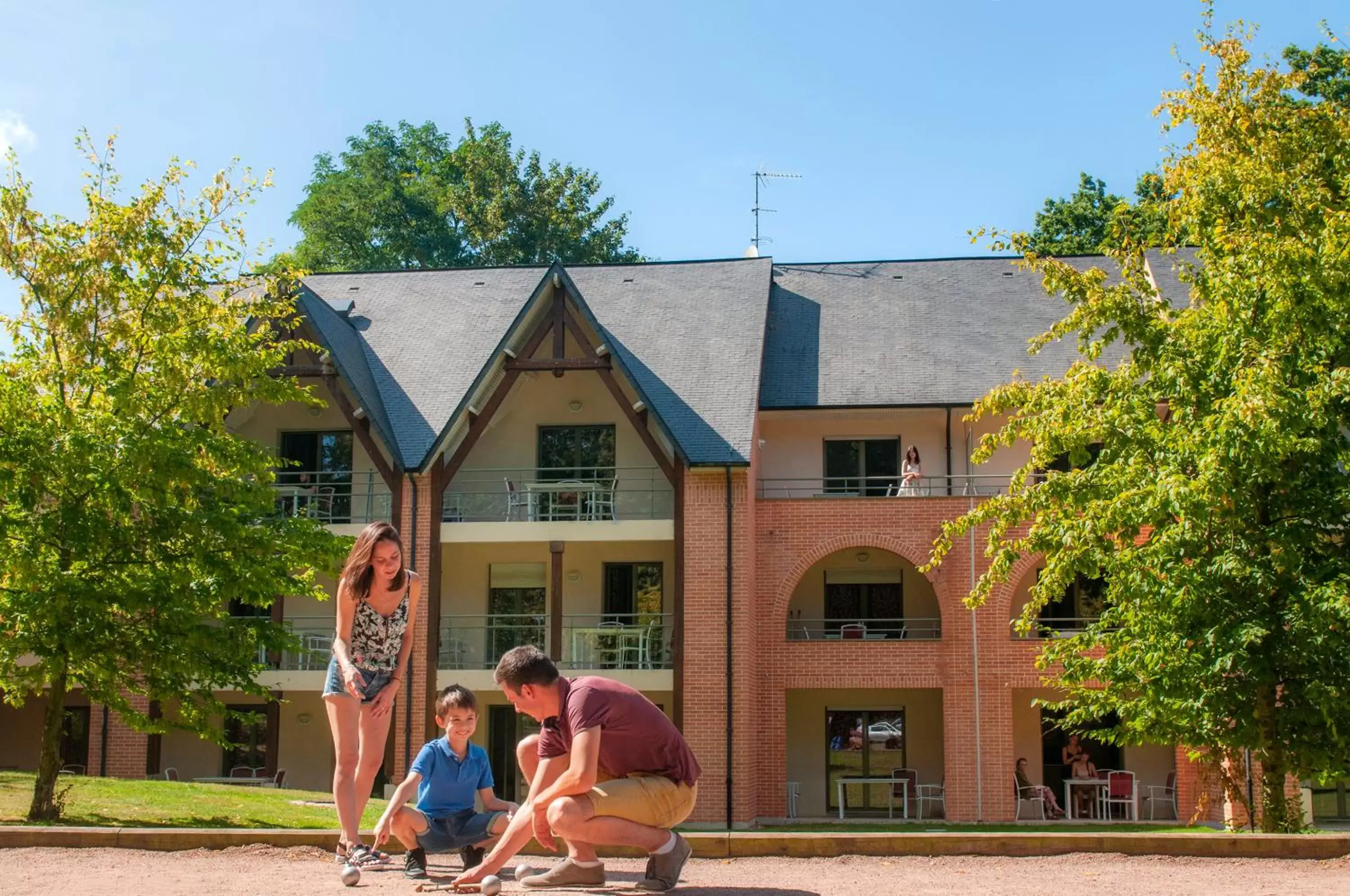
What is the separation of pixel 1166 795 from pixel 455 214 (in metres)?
32.8

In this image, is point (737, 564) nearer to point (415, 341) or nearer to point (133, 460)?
point (415, 341)

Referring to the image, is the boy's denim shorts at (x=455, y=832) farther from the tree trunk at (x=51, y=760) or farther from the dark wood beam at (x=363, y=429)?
the dark wood beam at (x=363, y=429)

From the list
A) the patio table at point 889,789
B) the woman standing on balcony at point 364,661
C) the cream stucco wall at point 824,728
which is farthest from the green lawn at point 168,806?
the cream stucco wall at point 824,728

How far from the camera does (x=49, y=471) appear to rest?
15.6 metres

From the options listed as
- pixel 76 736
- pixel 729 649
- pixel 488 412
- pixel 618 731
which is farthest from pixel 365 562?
pixel 76 736

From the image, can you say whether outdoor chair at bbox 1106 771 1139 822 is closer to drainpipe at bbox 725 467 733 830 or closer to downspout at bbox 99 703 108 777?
drainpipe at bbox 725 467 733 830

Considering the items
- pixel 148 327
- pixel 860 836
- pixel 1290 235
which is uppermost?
pixel 1290 235

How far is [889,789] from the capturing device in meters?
28.3

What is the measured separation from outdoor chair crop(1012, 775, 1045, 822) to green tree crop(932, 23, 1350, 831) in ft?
29.1

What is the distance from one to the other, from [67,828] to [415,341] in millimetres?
21407

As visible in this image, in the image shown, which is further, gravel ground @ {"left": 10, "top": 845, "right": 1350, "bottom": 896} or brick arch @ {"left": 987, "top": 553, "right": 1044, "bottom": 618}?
brick arch @ {"left": 987, "top": 553, "right": 1044, "bottom": 618}

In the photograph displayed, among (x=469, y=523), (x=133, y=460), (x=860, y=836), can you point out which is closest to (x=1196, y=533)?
(x=860, y=836)

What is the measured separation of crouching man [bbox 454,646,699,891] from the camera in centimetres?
762

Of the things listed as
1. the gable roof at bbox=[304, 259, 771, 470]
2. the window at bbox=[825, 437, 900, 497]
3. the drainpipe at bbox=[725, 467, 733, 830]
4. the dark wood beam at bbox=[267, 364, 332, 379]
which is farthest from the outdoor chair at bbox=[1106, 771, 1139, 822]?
the dark wood beam at bbox=[267, 364, 332, 379]
